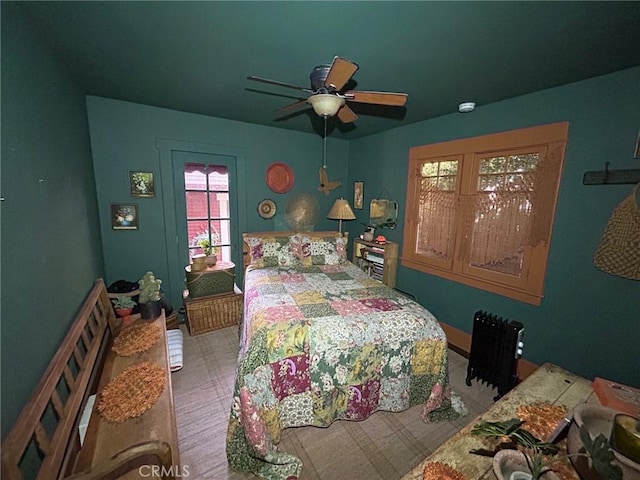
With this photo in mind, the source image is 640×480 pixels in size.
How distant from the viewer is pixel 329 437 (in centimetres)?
182

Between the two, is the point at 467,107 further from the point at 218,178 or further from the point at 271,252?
the point at 218,178

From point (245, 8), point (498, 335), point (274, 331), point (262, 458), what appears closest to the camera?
point (245, 8)

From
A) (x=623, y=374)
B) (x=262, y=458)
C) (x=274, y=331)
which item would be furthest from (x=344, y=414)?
(x=623, y=374)

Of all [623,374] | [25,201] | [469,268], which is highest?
[25,201]

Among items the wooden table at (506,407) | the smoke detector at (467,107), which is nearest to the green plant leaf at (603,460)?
the wooden table at (506,407)

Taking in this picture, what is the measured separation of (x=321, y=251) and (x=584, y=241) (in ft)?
7.97

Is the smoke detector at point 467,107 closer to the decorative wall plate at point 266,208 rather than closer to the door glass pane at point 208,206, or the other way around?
the decorative wall plate at point 266,208

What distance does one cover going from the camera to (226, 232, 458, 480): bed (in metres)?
1.59

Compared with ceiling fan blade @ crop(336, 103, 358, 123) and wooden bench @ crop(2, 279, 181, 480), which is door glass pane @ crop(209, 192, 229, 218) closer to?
wooden bench @ crop(2, 279, 181, 480)

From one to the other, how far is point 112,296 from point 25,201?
1604 millimetres

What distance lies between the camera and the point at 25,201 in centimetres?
119

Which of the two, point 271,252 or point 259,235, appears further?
point 259,235

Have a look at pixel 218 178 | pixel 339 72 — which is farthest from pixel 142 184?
pixel 339 72

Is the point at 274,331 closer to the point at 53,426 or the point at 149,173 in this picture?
the point at 53,426
